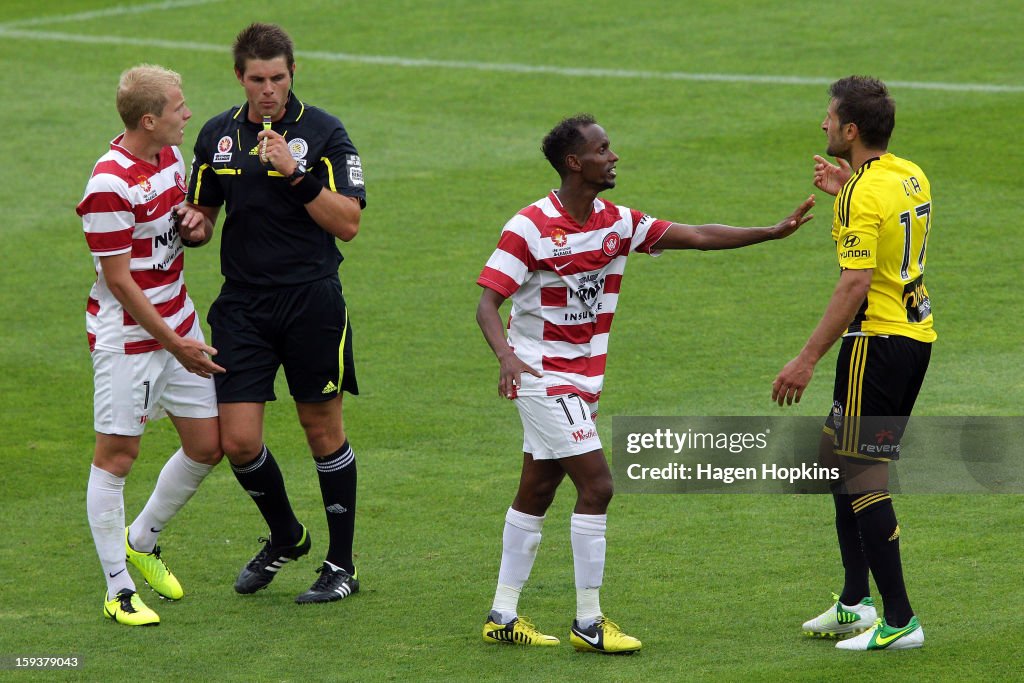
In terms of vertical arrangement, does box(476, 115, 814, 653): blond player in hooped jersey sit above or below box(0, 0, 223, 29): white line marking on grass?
below

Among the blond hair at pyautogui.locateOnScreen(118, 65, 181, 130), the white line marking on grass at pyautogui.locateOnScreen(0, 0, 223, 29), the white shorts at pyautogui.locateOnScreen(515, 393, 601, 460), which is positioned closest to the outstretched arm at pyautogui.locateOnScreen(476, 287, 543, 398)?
the white shorts at pyautogui.locateOnScreen(515, 393, 601, 460)

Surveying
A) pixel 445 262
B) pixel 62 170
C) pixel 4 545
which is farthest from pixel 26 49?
pixel 4 545

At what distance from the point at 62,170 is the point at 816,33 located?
8968 millimetres

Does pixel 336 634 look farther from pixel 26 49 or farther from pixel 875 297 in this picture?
pixel 26 49

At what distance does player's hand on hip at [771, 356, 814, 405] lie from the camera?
499cm

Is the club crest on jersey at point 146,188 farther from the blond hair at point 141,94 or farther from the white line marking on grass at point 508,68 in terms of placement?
the white line marking on grass at point 508,68

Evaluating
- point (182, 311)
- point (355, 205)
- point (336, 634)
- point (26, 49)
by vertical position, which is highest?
point (26, 49)

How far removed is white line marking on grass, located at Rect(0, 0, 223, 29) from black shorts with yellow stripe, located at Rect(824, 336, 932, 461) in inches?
698

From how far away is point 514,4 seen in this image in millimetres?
20078

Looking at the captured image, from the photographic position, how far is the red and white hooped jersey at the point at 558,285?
17.3 ft

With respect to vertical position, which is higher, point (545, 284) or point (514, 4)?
point (514, 4)

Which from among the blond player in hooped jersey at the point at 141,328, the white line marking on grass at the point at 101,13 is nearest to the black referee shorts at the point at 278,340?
the blond player in hooped jersey at the point at 141,328

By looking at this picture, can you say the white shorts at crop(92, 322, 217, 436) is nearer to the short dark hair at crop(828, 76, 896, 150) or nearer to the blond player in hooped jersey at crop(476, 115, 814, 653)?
the blond player in hooped jersey at crop(476, 115, 814, 653)

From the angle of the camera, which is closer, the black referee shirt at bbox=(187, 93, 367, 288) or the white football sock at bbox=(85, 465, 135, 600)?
the black referee shirt at bbox=(187, 93, 367, 288)
